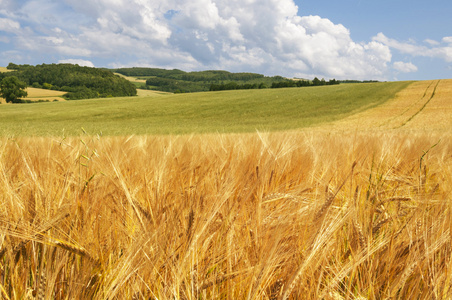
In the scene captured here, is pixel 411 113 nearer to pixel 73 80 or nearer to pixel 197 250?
pixel 197 250

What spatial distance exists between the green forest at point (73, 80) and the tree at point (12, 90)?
44.6ft

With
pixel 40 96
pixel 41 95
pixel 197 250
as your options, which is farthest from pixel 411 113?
pixel 41 95

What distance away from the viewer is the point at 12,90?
190ft

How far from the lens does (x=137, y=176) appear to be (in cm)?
101

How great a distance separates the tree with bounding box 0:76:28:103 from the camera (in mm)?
58094

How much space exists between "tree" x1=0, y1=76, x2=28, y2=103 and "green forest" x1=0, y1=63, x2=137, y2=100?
13.6 metres

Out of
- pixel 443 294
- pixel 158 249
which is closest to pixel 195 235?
pixel 158 249

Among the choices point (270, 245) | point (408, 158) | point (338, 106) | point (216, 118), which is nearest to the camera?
point (270, 245)

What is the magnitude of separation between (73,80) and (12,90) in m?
21.8

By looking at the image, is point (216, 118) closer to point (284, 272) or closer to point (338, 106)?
point (338, 106)

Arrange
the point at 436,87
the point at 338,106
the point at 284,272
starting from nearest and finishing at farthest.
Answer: the point at 284,272, the point at 338,106, the point at 436,87

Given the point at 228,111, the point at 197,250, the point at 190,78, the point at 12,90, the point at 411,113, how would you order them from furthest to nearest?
the point at 190,78, the point at 12,90, the point at 228,111, the point at 411,113, the point at 197,250

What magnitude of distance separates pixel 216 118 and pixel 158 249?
2835 centimetres

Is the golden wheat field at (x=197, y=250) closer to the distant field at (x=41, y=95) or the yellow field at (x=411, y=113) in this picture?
the yellow field at (x=411, y=113)
